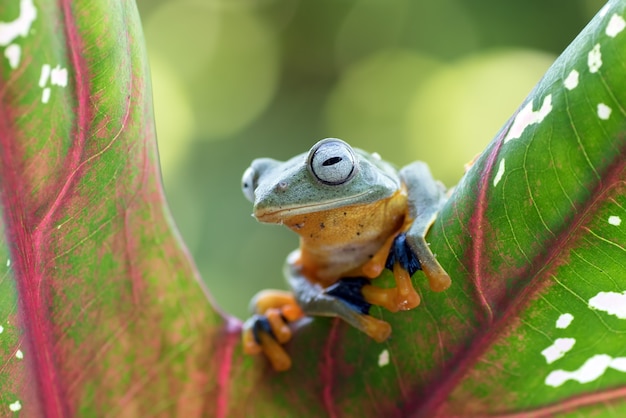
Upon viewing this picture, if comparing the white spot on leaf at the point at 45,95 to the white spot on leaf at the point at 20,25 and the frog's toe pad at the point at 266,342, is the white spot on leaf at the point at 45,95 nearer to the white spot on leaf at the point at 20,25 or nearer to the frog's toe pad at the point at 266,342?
the white spot on leaf at the point at 20,25

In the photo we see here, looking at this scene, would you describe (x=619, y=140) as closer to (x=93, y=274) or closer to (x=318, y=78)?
(x=93, y=274)

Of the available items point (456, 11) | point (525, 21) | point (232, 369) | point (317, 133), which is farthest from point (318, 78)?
point (232, 369)

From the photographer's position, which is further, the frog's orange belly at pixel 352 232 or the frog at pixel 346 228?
the frog's orange belly at pixel 352 232

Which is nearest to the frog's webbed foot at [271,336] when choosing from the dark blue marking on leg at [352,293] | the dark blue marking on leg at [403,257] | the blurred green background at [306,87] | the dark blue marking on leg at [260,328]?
the dark blue marking on leg at [260,328]

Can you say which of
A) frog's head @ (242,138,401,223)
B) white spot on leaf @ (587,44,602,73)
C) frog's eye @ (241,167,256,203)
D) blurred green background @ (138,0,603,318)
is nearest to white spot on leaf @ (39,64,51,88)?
frog's head @ (242,138,401,223)

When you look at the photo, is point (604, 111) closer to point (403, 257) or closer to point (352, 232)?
point (403, 257)

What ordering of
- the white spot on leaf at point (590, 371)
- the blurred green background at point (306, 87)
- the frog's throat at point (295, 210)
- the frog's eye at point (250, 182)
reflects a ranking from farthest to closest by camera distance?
the blurred green background at point (306, 87)
the frog's eye at point (250, 182)
the frog's throat at point (295, 210)
the white spot on leaf at point (590, 371)
